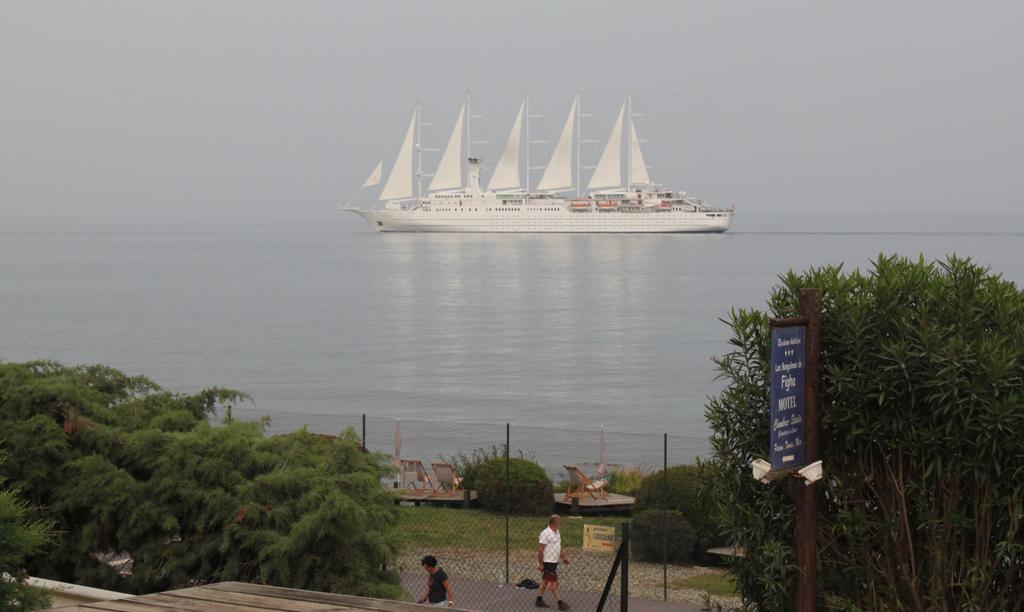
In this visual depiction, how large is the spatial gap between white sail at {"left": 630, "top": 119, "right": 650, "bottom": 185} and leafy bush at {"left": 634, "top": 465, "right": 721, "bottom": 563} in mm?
131540

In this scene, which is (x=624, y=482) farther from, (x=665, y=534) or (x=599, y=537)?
(x=599, y=537)

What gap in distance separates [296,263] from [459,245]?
26014mm

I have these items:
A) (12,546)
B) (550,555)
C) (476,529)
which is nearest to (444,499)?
(476,529)

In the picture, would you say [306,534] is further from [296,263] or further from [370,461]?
[296,263]

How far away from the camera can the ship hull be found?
150125 mm

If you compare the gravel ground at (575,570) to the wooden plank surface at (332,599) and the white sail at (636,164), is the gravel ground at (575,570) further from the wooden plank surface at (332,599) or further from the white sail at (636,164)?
the white sail at (636,164)

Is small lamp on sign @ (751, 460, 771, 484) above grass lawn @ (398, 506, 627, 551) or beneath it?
above

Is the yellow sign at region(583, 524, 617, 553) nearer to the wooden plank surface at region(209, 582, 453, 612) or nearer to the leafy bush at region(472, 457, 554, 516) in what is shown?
Answer: the leafy bush at region(472, 457, 554, 516)

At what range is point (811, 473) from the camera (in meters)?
6.12

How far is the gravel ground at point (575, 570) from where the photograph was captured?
12359mm

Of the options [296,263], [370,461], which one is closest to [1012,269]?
[296,263]

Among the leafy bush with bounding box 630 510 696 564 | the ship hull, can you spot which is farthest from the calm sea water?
the ship hull

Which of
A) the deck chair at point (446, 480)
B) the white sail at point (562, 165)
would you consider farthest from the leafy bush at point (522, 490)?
the white sail at point (562, 165)

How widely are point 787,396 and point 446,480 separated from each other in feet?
36.4
